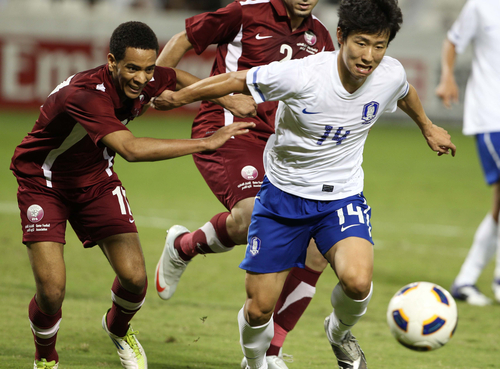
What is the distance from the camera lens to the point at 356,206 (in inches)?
152

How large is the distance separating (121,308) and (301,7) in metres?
2.33

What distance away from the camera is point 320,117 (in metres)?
3.69

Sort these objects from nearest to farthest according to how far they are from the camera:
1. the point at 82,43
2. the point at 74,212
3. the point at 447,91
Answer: the point at 74,212 < the point at 447,91 < the point at 82,43

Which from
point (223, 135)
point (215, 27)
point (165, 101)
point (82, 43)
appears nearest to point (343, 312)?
point (223, 135)

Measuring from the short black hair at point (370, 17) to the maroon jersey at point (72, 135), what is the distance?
1276 mm

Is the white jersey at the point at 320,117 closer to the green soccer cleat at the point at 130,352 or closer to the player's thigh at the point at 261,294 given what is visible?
the player's thigh at the point at 261,294

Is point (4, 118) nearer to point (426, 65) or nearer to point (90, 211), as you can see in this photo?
point (426, 65)

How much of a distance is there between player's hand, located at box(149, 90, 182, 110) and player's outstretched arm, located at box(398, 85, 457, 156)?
1.34m

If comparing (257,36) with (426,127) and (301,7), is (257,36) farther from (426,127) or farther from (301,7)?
(426,127)

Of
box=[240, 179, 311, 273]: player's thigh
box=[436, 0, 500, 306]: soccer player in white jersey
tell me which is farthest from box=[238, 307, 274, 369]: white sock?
box=[436, 0, 500, 306]: soccer player in white jersey

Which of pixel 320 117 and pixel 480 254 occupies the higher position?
pixel 320 117

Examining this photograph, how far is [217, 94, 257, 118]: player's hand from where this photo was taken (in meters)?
3.89

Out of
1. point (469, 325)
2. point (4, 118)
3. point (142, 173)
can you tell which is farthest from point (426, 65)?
point (469, 325)

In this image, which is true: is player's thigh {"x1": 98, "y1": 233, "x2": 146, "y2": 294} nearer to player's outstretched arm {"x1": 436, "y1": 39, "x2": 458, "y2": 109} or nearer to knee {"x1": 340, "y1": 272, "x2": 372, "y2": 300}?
knee {"x1": 340, "y1": 272, "x2": 372, "y2": 300}
